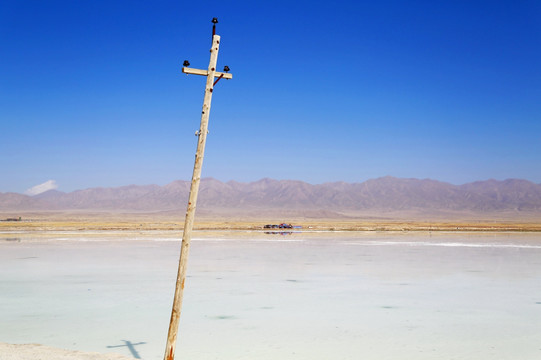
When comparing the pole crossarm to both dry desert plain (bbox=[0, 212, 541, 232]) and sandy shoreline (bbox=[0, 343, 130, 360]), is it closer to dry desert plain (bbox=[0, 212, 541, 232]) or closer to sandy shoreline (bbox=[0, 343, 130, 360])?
sandy shoreline (bbox=[0, 343, 130, 360])

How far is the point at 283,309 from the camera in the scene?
11.5 metres

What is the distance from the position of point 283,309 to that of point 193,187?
16.7 feet

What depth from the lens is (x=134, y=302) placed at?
12.3 m

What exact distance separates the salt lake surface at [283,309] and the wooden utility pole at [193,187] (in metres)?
0.89

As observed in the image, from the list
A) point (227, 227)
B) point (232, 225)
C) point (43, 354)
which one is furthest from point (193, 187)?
point (232, 225)

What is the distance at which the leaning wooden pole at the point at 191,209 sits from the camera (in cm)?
734

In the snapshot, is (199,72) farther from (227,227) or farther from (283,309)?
(227,227)

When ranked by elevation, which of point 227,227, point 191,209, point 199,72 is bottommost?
point 227,227

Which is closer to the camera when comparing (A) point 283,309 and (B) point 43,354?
(B) point 43,354

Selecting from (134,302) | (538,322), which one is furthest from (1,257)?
(538,322)

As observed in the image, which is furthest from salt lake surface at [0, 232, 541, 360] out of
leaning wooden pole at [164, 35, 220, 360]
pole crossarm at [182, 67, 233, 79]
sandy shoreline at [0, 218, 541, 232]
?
sandy shoreline at [0, 218, 541, 232]

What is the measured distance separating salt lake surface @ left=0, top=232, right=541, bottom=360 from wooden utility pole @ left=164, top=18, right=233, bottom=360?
2.93ft

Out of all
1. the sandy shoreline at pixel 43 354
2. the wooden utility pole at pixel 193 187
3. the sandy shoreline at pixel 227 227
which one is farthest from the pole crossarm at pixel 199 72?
the sandy shoreline at pixel 227 227

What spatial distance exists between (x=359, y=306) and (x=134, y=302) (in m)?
5.31
